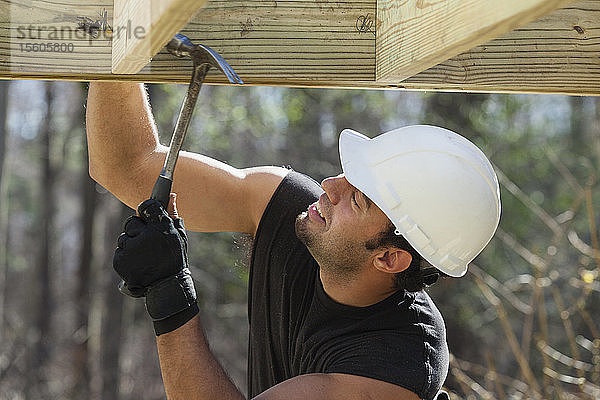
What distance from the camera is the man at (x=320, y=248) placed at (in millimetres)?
2096

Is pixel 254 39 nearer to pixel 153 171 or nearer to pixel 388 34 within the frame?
pixel 388 34

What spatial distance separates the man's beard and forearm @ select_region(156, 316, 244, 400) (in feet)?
1.43

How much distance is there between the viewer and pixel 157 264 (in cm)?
197

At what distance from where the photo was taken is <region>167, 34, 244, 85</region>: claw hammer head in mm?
1698

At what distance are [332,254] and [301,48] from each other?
780mm

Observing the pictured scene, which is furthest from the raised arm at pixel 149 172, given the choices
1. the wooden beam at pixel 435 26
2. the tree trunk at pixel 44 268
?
the tree trunk at pixel 44 268

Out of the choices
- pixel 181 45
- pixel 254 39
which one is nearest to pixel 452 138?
pixel 254 39

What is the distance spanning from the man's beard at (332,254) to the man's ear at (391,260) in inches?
2.5

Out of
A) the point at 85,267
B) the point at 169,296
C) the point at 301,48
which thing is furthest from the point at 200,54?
the point at 85,267

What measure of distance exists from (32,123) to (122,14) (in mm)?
10673

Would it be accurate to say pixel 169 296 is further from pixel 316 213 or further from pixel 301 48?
pixel 301 48

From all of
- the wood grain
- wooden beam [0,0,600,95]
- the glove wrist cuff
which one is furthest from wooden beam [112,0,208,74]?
the wood grain

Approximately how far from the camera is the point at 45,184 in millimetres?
10711

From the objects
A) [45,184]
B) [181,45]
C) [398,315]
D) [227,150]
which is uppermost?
[181,45]
